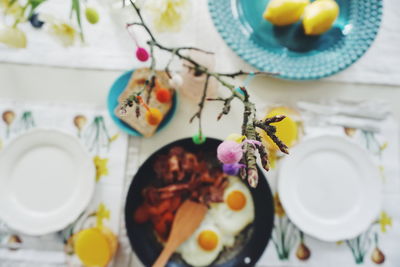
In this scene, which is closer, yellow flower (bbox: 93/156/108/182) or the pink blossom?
the pink blossom

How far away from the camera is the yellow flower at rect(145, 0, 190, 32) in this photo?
61 centimetres

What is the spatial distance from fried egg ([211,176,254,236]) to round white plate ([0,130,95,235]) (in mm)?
272

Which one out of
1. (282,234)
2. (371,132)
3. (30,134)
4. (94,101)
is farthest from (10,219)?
(371,132)

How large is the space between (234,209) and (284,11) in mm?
409

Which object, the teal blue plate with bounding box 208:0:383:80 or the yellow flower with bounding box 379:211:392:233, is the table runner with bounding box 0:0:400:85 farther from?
the yellow flower with bounding box 379:211:392:233

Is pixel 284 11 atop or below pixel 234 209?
atop

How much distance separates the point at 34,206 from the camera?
69 cm

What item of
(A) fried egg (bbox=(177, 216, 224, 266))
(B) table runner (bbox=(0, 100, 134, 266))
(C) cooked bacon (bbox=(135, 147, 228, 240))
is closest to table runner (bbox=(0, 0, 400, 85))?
(B) table runner (bbox=(0, 100, 134, 266))

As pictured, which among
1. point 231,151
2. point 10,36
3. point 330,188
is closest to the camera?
point 231,151

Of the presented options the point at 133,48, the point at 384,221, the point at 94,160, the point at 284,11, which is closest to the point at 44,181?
the point at 94,160

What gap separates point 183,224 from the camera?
64 cm

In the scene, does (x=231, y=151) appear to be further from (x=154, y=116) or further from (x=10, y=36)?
(x=10, y=36)

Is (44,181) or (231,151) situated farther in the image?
(44,181)

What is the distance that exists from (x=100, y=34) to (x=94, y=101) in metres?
0.15
